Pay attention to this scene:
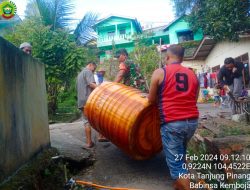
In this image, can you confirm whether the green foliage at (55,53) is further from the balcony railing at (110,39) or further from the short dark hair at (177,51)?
the balcony railing at (110,39)

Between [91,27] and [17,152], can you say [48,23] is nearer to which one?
[91,27]

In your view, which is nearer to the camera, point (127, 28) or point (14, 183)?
point (14, 183)

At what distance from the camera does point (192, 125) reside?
3.56m

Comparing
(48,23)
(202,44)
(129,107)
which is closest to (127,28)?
(202,44)

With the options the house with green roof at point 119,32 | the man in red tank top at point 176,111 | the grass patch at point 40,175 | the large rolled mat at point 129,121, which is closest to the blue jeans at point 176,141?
the man in red tank top at point 176,111

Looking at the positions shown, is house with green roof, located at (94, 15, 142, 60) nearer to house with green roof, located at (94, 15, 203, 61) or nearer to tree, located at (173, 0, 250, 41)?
house with green roof, located at (94, 15, 203, 61)

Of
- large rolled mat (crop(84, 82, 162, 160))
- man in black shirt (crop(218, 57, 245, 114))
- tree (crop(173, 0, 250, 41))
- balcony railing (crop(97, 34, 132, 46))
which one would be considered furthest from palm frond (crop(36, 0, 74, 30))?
balcony railing (crop(97, 34, 132, 46))

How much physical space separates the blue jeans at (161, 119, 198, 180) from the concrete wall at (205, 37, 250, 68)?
10.4m

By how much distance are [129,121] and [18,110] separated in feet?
4.42

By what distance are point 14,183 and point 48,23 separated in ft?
38.9

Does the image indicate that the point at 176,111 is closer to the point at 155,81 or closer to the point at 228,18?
the point at 155,81

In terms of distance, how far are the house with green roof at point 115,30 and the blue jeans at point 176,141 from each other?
32456 millimetres

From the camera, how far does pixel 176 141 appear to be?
3.51 meters

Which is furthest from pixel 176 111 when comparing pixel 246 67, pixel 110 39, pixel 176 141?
pixel 110 39
